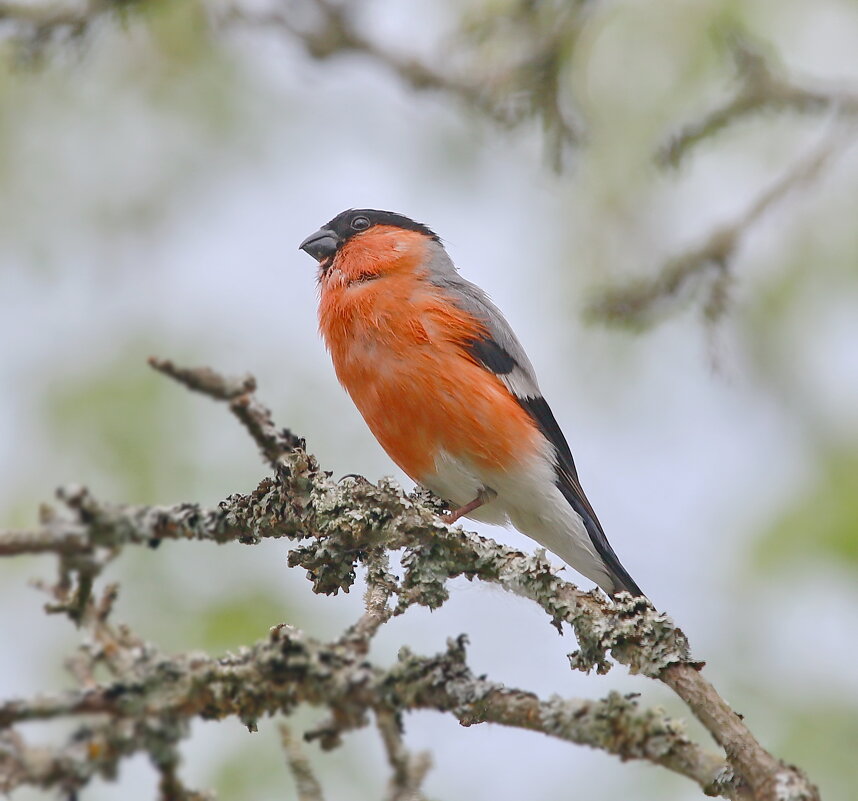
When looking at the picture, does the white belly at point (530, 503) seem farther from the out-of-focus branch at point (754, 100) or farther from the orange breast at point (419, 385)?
the out-of-focus branch at point (754, 100)

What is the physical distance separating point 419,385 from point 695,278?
5.80 feet

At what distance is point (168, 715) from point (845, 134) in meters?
5.26

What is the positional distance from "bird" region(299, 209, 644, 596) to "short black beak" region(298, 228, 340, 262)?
0.19 meters

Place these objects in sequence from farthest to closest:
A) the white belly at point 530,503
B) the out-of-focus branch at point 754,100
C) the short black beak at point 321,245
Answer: the short black beak at point 321,245, the out-of-focus branch at point 754,100, the white belly at point 530,503

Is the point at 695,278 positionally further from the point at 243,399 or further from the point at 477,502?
the point at 243,399

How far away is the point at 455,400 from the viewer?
5398 mm

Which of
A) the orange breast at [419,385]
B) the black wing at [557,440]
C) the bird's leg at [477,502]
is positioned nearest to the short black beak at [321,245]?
the orange breast at [419,385]

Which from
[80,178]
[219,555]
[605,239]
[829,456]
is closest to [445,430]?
[219,555]

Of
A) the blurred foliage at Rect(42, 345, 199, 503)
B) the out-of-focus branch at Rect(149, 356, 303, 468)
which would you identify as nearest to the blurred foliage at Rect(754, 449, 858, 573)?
the blurred foliage at Rect(42, 345, 199, 503)

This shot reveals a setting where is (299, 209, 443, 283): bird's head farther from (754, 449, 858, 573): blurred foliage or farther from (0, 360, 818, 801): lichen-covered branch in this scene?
(754, 449, 858, 573): blurred foliage

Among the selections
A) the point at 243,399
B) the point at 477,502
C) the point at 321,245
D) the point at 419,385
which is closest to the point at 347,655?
the point at 243,399

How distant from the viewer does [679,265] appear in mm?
6062

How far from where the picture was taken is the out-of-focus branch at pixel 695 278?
5.99m

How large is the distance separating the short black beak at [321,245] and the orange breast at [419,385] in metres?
0.76
